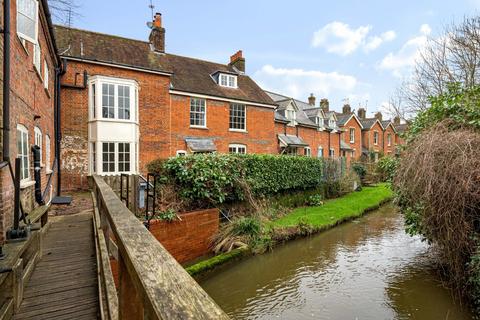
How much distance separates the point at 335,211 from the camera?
15109mm

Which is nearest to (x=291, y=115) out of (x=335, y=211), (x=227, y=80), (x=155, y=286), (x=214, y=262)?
(x=227, y=80)

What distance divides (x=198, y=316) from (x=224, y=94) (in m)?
19.5

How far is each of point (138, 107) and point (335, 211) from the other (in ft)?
37.2

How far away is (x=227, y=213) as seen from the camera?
36.3ft

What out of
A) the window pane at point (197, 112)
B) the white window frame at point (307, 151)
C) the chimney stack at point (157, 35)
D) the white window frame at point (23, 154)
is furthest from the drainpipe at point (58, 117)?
the white window frame at point (307, 151)

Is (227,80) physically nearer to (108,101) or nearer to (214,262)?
(108,101)

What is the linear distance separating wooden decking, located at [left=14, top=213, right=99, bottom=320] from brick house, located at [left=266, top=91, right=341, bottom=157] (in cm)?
Result: 1922

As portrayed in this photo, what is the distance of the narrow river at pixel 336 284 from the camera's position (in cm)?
633

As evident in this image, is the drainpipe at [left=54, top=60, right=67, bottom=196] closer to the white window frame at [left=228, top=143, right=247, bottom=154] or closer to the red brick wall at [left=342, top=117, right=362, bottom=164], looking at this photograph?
the white window frame at [left=228, top=143, right=247, bottom=154]

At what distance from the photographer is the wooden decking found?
324 centimetres

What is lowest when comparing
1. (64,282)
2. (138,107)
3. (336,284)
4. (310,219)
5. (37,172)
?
(336,284)

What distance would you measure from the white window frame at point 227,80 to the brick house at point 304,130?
472 cm

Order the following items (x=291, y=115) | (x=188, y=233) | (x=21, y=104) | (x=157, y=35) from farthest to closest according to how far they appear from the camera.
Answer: (x=291, y=115) → (x=157, y=35) → (x=188, y=233) → (x=21, y=104)

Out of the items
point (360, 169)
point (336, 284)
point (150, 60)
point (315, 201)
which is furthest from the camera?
point (360, 169)
